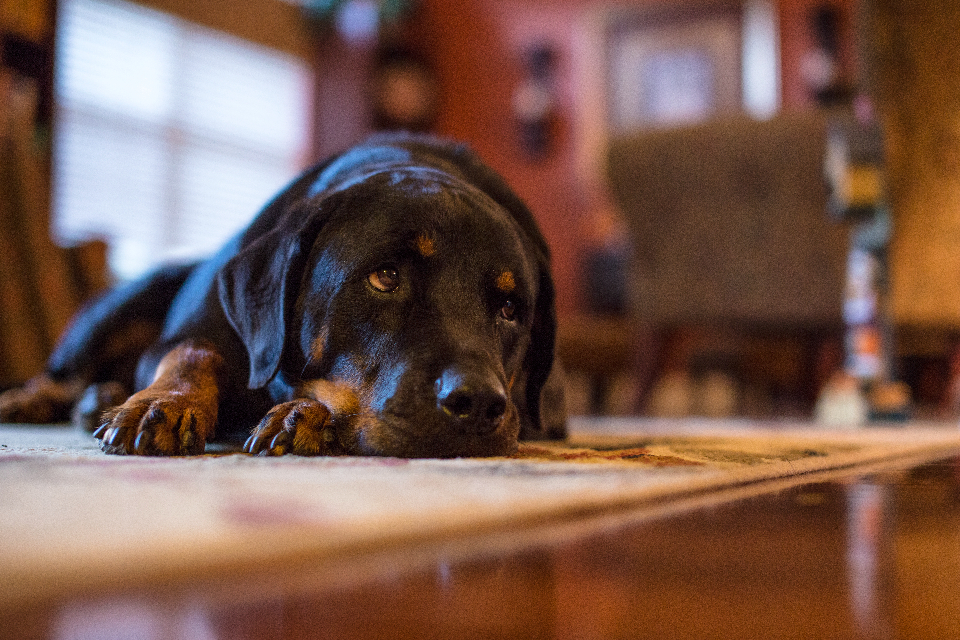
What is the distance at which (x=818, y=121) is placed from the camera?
11.2 feet

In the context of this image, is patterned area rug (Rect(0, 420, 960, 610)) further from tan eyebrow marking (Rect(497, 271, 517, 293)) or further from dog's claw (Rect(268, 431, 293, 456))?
tan eyebrow marking (Rect(497, 271, 517, 293))

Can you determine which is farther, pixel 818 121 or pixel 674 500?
pixel 818 121

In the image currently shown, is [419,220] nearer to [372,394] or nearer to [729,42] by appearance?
[372,394]

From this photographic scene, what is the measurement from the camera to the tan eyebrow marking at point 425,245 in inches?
54.4

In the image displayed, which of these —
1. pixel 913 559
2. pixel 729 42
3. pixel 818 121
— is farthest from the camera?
pixel 729 42

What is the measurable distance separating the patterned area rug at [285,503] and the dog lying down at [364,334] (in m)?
0.09

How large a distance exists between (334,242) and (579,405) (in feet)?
15.9

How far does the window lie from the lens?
6242 mm

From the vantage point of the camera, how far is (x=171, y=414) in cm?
124

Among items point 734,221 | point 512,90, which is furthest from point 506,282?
point 512,90

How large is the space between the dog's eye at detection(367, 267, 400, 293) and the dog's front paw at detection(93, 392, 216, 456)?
0.35 metres

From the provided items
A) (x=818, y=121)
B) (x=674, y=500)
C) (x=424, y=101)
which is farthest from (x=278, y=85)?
(x=674, y=500)

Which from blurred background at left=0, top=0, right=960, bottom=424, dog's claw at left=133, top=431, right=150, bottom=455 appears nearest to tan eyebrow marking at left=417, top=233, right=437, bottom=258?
dog's claw at left=133, top=431, right=150, bottom=455

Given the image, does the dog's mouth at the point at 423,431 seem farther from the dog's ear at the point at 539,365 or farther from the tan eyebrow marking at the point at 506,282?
the dog's ear at the point at 539,365
